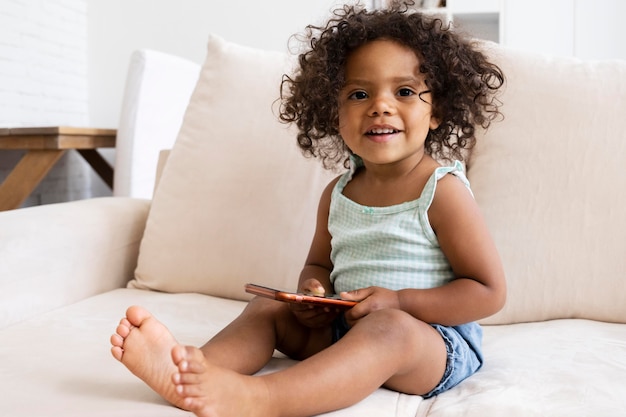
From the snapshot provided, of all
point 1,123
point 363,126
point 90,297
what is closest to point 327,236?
point 363,126

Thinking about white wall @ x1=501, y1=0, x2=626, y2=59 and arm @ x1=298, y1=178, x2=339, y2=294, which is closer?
arm @ x1=298, y1=178, x2=339, y2=294

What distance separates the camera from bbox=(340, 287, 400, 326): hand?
3.55ft

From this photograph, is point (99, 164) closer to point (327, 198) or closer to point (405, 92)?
point (327, 198)

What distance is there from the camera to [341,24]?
50.4 inches

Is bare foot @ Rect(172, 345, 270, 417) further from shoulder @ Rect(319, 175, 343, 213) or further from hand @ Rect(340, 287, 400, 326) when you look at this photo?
shoulder @ Rect(319, 175, 343, 213)

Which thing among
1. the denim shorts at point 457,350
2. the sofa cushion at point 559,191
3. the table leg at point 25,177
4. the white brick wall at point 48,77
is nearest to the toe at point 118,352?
the denim shorts at point 457,350

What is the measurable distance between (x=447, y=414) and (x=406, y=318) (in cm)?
13

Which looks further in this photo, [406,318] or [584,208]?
[584,208]

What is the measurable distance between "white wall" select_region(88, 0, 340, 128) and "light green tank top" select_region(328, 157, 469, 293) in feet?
7.12

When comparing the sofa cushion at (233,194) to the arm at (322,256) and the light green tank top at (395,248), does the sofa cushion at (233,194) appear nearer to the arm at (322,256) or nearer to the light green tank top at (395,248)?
the arm at (322,256)

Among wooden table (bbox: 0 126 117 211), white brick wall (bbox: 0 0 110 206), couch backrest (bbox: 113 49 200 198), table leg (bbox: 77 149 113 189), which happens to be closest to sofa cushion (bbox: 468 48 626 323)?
couch backrest (bbox: 113 49 200 198)

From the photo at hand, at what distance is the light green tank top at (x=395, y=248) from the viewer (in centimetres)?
118

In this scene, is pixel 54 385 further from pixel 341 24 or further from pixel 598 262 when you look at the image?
pixel 598 262

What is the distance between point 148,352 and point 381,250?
439 millimetres
